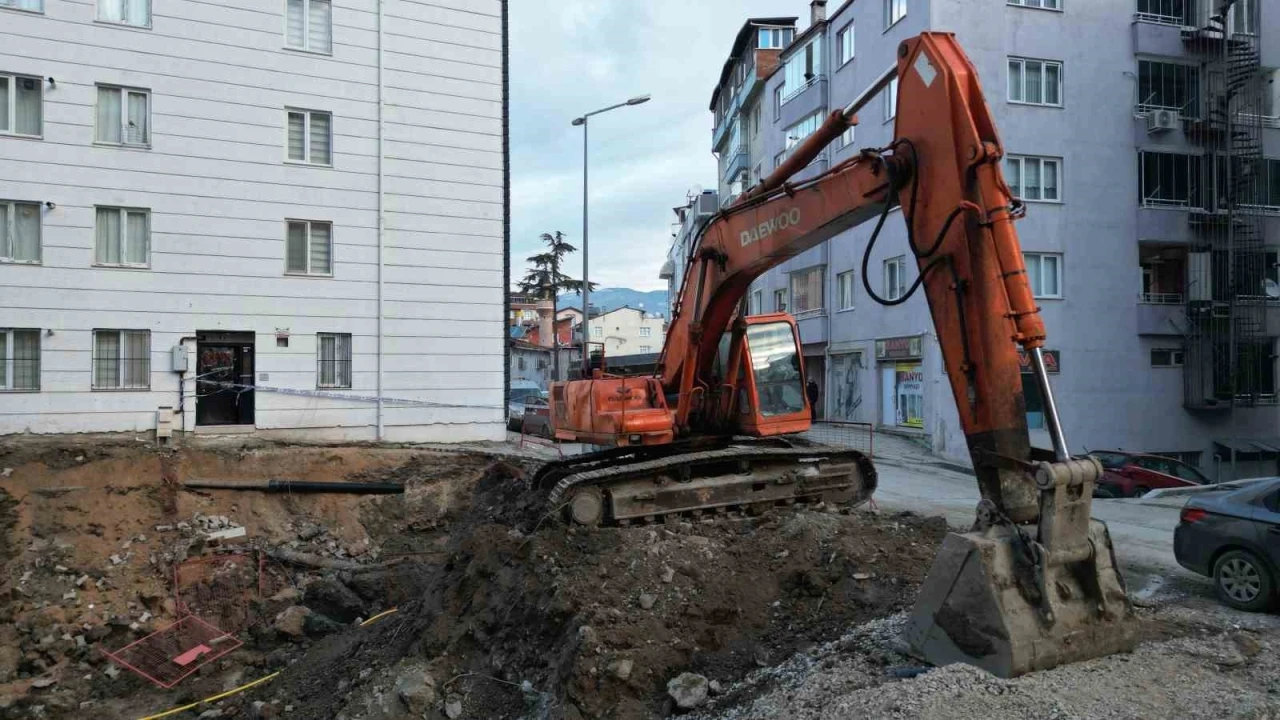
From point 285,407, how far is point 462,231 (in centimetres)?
568

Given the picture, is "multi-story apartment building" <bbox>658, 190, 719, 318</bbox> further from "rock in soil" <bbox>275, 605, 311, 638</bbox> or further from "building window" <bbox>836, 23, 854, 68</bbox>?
"rock in soil" <bbox>275, 605, 311, 638</bbox>

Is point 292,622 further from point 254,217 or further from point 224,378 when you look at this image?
point 254,217

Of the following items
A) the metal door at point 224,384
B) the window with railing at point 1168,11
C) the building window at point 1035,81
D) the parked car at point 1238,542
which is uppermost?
the window with railing at point 1168,11

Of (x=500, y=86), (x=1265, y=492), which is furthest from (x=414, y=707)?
(x=500, y=86)

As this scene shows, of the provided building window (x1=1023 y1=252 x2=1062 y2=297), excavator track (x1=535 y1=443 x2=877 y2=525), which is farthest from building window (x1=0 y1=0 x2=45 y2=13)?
building window (x1=1023 y1=252 x2=1062 y2=297)

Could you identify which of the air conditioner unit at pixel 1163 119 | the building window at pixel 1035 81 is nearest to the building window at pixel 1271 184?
the air conditioner unit at pixel 1163 119

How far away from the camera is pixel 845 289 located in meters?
Answer: 30.6

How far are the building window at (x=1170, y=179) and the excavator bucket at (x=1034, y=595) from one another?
25.3m

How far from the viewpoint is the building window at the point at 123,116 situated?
57.3 ft

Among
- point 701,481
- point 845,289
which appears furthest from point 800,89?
point 701,481

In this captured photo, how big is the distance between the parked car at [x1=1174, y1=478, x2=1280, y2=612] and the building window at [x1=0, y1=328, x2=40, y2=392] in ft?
63.4

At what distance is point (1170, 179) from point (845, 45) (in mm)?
11438

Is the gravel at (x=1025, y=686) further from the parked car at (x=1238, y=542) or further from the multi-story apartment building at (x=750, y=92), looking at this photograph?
the multi-story apartment building at (x=750, y=92)

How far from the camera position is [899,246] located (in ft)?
86.8
